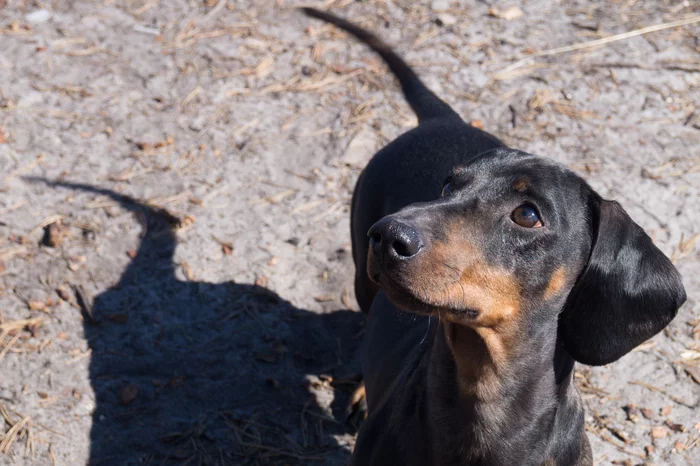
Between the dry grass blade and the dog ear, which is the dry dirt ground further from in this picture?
the dog ear

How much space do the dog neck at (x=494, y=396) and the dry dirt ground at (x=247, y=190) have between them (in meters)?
1.25

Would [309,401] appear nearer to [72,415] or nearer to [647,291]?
[72,415]

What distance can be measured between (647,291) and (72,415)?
271cm

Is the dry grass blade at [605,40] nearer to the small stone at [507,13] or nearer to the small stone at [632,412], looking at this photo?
the small stone at [507,13]

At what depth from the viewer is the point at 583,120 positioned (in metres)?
5.68

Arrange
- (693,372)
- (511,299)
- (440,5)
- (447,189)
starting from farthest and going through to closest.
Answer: (440,5) → (693,372) → (447,189) → (511,299)

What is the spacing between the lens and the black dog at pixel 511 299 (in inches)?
→ 98.7

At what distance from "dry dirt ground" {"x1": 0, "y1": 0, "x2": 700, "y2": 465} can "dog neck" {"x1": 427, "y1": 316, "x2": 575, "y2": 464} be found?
4.11 ft

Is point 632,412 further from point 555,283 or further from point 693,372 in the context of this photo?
point 555,283

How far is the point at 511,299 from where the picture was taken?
264cm

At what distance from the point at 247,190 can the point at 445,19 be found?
95.2 inches

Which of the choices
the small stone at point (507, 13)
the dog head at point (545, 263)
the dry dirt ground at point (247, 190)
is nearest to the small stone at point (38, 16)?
the dry dirt ground at point (247, 190)

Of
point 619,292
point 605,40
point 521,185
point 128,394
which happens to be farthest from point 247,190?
point 605,40

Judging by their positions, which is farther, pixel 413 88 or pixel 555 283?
pixel 413 88
